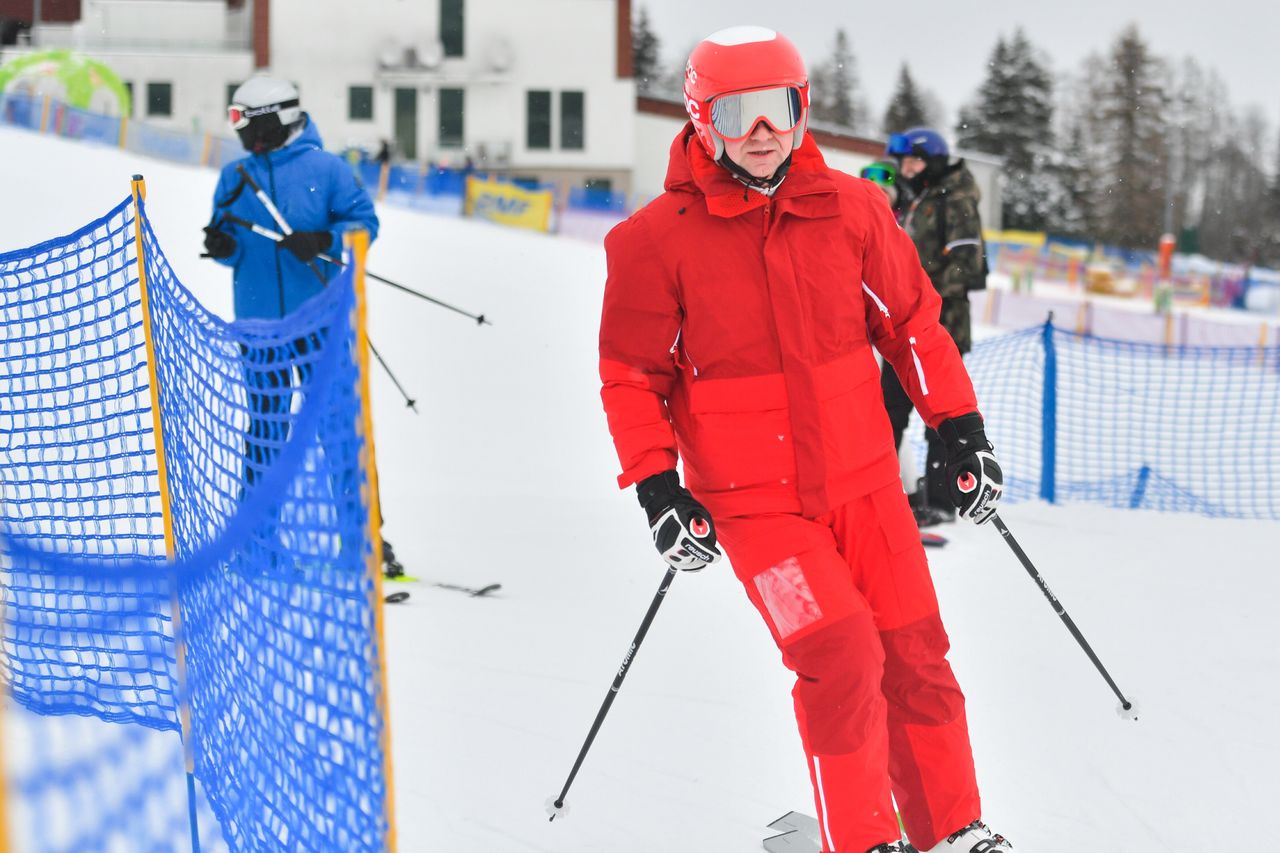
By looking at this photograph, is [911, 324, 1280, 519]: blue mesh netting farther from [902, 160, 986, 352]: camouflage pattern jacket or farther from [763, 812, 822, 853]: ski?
[763, 812, 822, 853]: ski

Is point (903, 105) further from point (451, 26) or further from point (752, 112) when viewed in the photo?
point (752, 112)

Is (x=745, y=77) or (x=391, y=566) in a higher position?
(x=745, y=77)

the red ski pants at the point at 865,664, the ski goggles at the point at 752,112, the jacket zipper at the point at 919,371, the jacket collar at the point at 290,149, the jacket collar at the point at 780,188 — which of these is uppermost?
the jacket collar at the point at 290,149

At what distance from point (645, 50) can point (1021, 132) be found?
1880 centimetres

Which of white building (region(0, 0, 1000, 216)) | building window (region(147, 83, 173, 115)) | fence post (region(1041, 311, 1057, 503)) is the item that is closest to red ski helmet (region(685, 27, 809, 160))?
fence post (region(1041, 311, 1057, 503))

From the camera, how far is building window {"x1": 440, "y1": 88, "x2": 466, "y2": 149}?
35.0 m

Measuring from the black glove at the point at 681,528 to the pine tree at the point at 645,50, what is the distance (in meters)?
60.4

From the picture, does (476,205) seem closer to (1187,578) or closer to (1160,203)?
(1187,578)

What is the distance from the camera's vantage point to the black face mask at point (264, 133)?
4812 millimetres

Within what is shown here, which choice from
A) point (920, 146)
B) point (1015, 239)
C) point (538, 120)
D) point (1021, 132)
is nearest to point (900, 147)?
point (920, 146)

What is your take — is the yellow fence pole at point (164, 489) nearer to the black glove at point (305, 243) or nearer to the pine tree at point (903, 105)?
the black glove at point (305, 243)

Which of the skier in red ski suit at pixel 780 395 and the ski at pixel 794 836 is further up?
the skier in red ski suit at pixel 780 395

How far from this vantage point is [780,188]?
2.71 m

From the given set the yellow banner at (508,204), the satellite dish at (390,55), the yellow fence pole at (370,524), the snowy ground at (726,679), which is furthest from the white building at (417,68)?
the yellow fence pole at (370,524)
